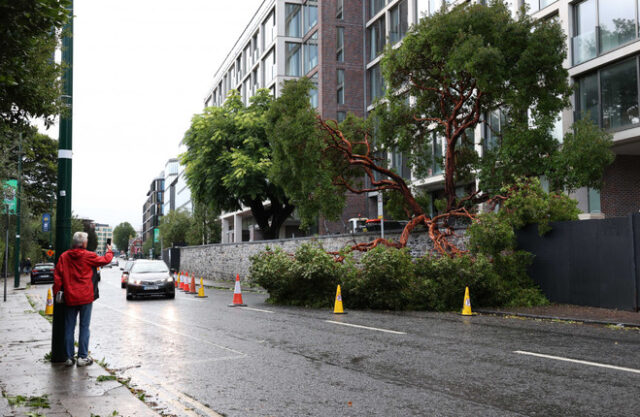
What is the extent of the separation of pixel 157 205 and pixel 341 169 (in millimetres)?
134154

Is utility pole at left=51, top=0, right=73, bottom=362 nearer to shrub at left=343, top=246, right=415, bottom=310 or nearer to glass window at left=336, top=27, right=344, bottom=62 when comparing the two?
shrub at left=343, top=246, right=415, bottom=310

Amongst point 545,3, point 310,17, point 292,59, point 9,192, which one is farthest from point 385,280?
point 292,59

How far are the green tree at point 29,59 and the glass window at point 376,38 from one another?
3027 cm

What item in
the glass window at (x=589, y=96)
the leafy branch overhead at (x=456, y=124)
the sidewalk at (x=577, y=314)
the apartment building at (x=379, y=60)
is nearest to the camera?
the sidewalk at (x=577, y=314)

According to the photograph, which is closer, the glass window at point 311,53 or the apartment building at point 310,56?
the apartment building at point 310,56

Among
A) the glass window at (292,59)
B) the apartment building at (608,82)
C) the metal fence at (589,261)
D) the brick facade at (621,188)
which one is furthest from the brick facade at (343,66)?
the metal fence at (589,261)

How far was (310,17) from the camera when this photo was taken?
42.8m

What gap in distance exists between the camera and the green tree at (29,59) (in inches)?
211

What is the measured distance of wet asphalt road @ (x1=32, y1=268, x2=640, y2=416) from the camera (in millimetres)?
5602

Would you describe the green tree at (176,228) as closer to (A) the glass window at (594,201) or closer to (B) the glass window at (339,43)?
(B) the glass window at (339,43)

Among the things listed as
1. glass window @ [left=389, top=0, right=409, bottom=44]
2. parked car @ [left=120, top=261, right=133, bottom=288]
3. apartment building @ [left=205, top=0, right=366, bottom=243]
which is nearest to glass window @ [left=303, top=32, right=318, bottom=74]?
apartment building @ [left=205, top=0, right=366, bottom=243]

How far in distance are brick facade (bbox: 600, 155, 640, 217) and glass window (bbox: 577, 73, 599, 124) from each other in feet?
6.51

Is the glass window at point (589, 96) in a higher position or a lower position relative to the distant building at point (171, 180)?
lower

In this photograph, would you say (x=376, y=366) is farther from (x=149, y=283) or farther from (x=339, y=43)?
(x=339, y=43)
